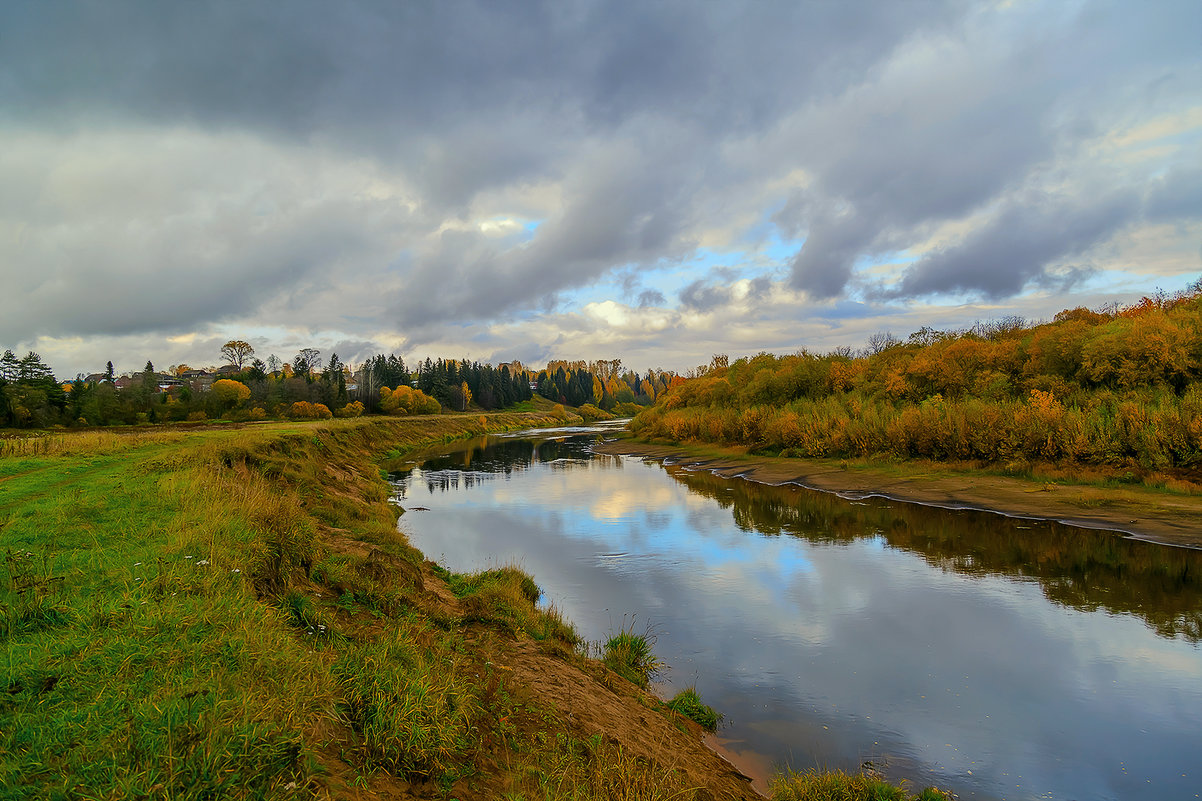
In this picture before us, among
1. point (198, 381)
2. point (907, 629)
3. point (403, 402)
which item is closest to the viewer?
point (907, 629)

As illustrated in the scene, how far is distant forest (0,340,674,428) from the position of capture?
4516 cm

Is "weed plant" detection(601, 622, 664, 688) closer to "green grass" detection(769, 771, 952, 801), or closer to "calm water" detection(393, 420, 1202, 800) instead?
"calm water" detection(393, 420, 1202, 800)

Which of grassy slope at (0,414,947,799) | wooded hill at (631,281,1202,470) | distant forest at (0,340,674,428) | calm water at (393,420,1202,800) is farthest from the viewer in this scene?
distant forest at (0,340,674,428)

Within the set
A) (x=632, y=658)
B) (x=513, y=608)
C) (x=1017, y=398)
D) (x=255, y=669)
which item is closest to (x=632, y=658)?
(x=632, y=658)

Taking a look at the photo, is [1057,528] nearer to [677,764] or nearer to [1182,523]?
[1182,523]

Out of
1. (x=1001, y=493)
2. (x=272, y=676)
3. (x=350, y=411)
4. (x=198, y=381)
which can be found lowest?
(x=1001, y=493)

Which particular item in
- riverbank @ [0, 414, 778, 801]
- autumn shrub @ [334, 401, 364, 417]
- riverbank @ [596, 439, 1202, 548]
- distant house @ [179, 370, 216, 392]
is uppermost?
distant house @ [179, 370, 216, 392]

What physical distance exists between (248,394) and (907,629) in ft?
272

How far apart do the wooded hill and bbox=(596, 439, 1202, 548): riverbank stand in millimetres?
1789

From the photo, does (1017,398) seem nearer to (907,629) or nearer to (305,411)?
(907,629)

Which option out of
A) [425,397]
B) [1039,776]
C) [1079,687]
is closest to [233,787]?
[1039,776]

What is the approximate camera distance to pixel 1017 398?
29.0 meters

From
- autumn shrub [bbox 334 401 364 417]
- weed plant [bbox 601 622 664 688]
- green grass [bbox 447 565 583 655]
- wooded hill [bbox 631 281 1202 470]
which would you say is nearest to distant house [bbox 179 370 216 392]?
autumn shrub [bbox 334 401 364 417]

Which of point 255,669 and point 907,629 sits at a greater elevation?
point 255,669
